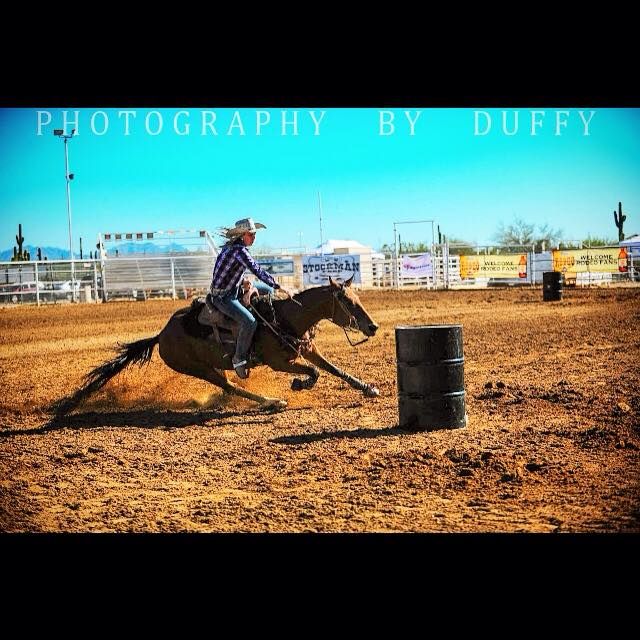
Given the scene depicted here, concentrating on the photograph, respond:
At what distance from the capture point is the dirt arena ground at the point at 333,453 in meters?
5.29

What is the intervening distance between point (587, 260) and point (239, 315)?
19527 mm

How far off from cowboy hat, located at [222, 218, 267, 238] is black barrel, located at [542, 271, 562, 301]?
1254 centimetres

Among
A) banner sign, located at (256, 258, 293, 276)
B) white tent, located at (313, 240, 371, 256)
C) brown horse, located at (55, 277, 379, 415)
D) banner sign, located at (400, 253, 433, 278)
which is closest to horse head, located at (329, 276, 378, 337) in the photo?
brown horse, located at (55, 277, 379, 415)

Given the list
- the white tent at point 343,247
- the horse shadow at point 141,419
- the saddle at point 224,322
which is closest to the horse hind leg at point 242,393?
the horse shadow at point 141,419

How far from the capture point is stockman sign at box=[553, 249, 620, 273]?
25.5 metres

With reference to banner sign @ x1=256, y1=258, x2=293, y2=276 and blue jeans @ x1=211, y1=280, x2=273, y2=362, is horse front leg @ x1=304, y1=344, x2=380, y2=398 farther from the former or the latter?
banner sign @ x1=256, y1=258, x2=293, y2=276

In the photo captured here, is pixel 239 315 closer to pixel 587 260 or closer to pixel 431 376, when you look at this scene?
pixel 431 376

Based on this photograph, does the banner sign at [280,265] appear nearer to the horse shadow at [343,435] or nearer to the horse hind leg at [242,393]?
the horse hind leg at [242,393]

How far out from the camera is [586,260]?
25781mm

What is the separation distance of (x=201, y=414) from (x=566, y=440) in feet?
12.4

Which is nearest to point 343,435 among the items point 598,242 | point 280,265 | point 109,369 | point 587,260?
point 109,369
